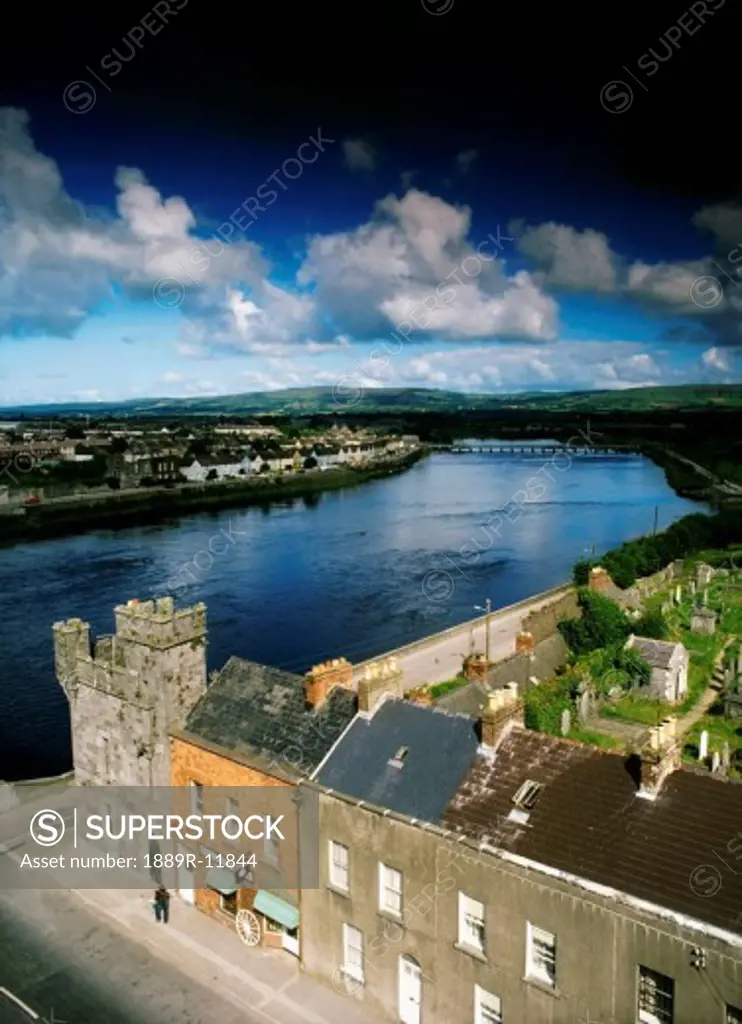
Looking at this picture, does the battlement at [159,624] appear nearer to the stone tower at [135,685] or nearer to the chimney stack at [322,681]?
the stone tower at [135,685]

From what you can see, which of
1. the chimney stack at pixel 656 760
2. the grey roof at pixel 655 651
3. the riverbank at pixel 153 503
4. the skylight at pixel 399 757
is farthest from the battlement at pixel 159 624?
the riverbank at pixel 153 503

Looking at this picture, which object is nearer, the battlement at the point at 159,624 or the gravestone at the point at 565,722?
Answer: the battlement at the point at 159,624

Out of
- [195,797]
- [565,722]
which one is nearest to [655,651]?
[565,722]

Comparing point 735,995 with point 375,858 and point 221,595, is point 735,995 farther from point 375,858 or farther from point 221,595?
point 221,595

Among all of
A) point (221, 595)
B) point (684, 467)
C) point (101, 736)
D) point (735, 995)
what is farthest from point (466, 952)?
point (684, 467)

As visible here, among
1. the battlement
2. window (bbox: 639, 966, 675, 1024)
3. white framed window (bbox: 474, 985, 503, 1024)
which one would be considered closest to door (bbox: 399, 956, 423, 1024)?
white framed window (bbox: 474, 985, 503, 1024)

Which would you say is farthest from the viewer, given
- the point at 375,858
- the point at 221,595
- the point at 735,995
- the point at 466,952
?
the point at 221,595

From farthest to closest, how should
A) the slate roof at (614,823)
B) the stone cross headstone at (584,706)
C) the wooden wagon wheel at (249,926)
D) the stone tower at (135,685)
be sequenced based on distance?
1. the stone cross headstone at (584,706)
2. the stone tower at (135,685)
3. the wooden wagon wheel at (249,926)
4. the slate roof at (614,823)
